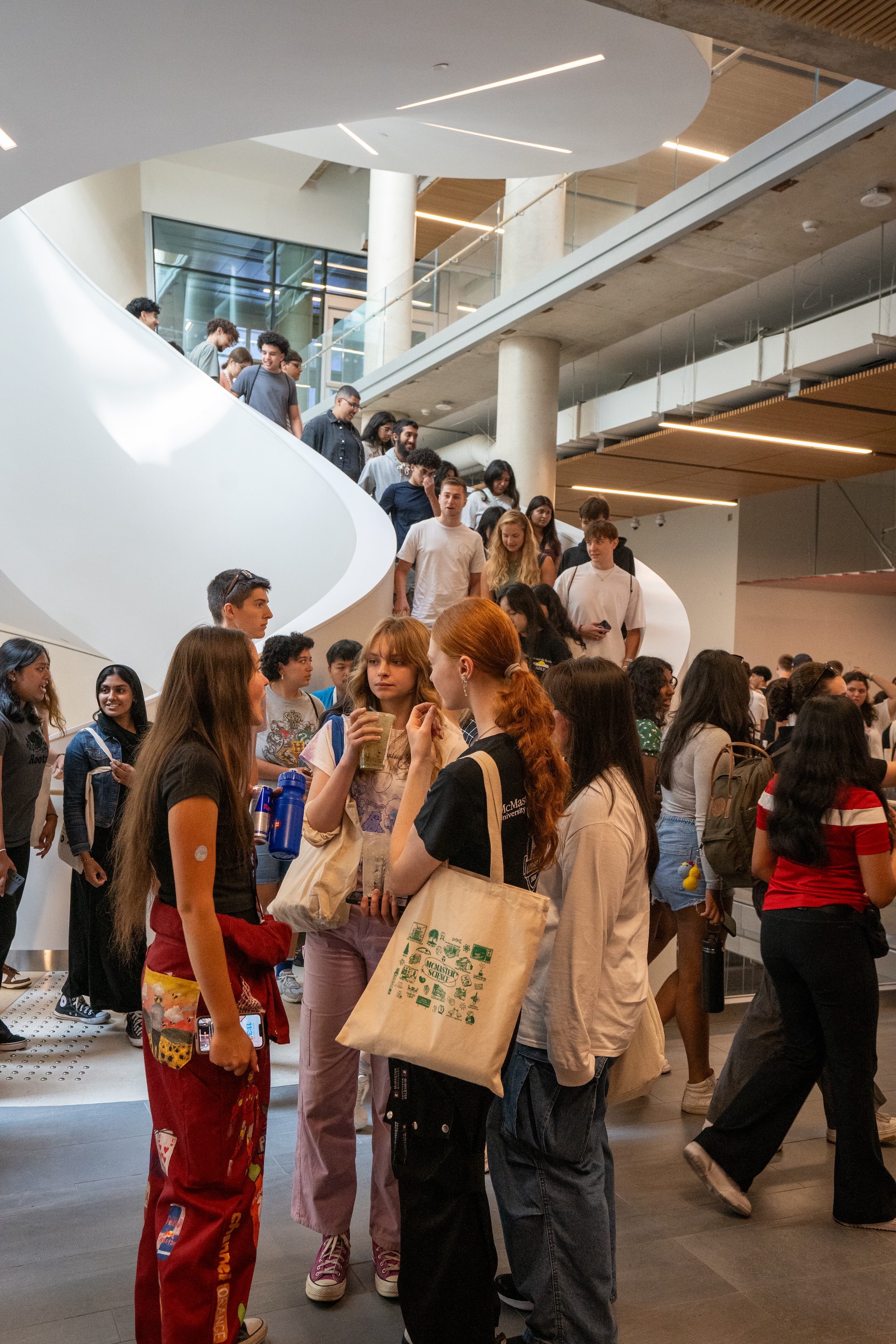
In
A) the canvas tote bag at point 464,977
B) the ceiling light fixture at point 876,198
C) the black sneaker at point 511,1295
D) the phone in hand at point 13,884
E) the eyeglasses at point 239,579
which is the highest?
the ceiling light fixture at point 876,198

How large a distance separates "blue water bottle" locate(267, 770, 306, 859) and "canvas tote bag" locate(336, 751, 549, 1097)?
32.9 inches

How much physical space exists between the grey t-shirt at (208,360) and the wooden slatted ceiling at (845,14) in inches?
272

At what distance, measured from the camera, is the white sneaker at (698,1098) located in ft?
12.9

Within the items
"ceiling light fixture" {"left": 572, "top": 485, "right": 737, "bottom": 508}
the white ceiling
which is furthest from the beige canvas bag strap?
"ceiling light fixture" {"left": 572, "top": 485, "right": 737, "bottom": 508}

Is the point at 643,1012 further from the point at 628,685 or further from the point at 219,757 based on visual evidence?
the point at 219,757

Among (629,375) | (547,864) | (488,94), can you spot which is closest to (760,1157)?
(547,864)

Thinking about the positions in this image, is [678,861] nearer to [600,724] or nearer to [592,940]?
[600,724]

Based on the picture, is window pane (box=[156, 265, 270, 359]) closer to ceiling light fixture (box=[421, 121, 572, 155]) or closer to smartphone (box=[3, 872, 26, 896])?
ceiling light fixture (box=[421, 121, 572, 155])

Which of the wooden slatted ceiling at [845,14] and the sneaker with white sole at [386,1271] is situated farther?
the wooden slatted ceiling at [845,14]

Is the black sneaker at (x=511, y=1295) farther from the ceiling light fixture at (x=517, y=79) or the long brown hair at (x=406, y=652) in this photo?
the ceiling light fixture at (x=517, y=79)

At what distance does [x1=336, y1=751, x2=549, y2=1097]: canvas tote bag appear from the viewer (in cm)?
199

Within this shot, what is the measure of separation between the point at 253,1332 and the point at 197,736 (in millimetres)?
1384

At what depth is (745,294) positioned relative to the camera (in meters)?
10.9

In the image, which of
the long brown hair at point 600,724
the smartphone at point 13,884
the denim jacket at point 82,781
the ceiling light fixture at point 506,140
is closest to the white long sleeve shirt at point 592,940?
the long brown hair at point 600,724
